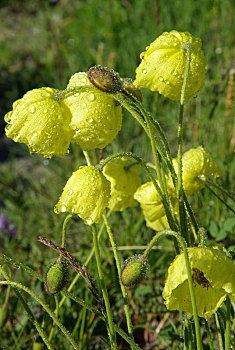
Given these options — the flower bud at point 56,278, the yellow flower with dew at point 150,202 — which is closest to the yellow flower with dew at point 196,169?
the yellow flower with dew at point 150,202

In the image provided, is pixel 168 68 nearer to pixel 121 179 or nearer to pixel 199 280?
pixel 121 179

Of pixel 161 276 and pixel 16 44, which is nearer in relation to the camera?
pixel 161 276

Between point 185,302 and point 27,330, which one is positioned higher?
point 185,302

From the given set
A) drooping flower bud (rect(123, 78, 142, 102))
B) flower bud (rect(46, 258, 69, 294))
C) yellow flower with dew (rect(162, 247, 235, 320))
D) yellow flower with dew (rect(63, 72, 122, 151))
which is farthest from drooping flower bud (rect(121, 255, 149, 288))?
drooping flower bud (rect(123, 78, 142, 102))

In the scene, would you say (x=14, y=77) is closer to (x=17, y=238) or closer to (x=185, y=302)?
(x=17, y=238)

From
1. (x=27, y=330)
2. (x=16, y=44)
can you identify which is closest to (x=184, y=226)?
(x=27, y=330)

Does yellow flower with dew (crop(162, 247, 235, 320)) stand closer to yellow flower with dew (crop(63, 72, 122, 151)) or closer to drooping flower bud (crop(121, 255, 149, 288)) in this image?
drooping flower bud (crop(121, 255, 149, 288))
